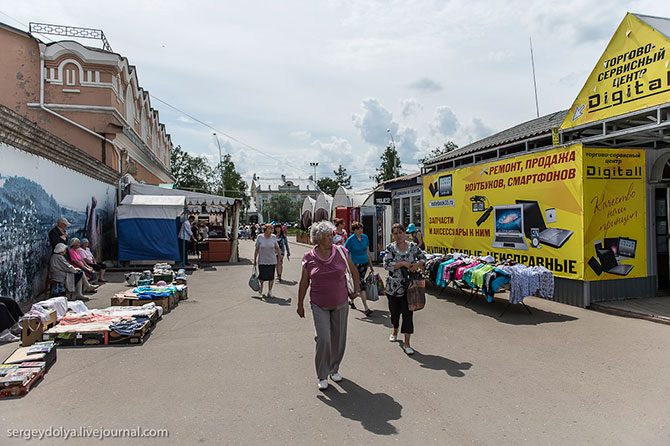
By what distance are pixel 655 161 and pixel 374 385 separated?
7.85m

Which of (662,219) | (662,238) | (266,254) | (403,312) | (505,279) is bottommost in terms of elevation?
(403,312)

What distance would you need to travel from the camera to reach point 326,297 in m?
4.95

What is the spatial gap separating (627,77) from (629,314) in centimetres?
407

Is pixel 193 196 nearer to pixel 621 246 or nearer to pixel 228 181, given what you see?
pixel 621 246

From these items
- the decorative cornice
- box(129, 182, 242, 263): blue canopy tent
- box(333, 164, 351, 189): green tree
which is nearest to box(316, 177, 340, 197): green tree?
box(333, 164, 351, 189): green tree

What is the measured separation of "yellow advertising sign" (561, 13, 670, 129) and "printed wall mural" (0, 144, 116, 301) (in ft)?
35.1

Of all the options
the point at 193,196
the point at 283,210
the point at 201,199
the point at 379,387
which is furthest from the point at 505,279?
the point at 283,210

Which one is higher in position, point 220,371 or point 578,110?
point 578,110

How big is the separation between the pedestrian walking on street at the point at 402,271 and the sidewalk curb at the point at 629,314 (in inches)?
169

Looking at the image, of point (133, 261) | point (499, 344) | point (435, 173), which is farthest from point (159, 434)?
point (133, 261)

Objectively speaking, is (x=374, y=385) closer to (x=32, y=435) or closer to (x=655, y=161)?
(x=32, y=435)

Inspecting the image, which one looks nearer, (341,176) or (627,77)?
(627,77)

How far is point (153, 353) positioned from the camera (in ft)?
20.7

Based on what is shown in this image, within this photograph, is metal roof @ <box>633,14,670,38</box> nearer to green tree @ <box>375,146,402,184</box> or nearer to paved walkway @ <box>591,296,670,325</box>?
paved walkway @ <box>591,296,670,325</box>
